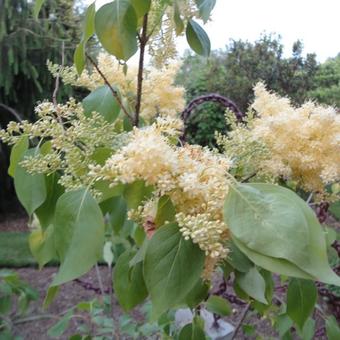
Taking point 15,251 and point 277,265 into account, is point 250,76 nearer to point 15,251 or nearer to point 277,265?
point 15,251

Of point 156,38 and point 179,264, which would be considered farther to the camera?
point 156,38

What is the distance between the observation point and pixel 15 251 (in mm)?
3939

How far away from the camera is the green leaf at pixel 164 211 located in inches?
19.4

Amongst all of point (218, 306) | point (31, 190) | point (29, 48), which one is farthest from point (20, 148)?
point (29, 48)

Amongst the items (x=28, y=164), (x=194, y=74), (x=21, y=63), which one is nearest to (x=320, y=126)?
(x=28, y=164)

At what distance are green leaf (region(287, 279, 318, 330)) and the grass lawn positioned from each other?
3249 millimetres

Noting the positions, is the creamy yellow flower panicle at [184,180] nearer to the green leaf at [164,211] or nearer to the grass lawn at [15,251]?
the green leaf at [164,211]

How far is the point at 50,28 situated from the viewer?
13.0 feet

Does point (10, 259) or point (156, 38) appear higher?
point (156, 38)

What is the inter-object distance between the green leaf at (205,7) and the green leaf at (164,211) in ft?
0.98

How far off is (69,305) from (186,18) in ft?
8.94

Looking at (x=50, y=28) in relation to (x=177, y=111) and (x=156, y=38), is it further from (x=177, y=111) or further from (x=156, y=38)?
(x=156, y=38)

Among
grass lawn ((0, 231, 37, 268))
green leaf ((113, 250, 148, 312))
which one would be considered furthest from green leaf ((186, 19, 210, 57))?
grass lawn ((0, 231, 37, 268))

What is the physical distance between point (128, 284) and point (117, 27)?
0.35 meters
